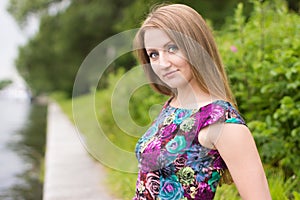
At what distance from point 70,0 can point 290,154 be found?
2403 cm

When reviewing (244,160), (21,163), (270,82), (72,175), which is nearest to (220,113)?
(244,160)

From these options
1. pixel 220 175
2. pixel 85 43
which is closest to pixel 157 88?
pixel 220 175

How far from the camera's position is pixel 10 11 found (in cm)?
2905

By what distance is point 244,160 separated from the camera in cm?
138

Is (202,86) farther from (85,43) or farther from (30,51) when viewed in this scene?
(30,51)

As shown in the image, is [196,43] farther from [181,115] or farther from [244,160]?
[244,160]

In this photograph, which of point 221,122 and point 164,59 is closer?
point 221,122

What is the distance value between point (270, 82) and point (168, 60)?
2.24m

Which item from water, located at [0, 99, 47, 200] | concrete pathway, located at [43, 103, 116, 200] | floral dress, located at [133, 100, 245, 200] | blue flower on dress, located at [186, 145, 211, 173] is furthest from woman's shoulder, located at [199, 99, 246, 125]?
water, located at [0, 99, 47, 200]

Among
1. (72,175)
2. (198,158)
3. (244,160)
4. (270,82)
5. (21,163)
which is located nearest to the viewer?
(244,160)

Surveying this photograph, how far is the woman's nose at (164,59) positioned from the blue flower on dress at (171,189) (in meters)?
0.35

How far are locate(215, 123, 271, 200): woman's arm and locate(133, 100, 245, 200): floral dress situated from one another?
44mm

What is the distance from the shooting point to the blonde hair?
1.50 m

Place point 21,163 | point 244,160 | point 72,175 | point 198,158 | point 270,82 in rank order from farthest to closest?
1. point 21,163
2. point 72,175
3. point 270,82
4. point 198,158
5. point 244,160
